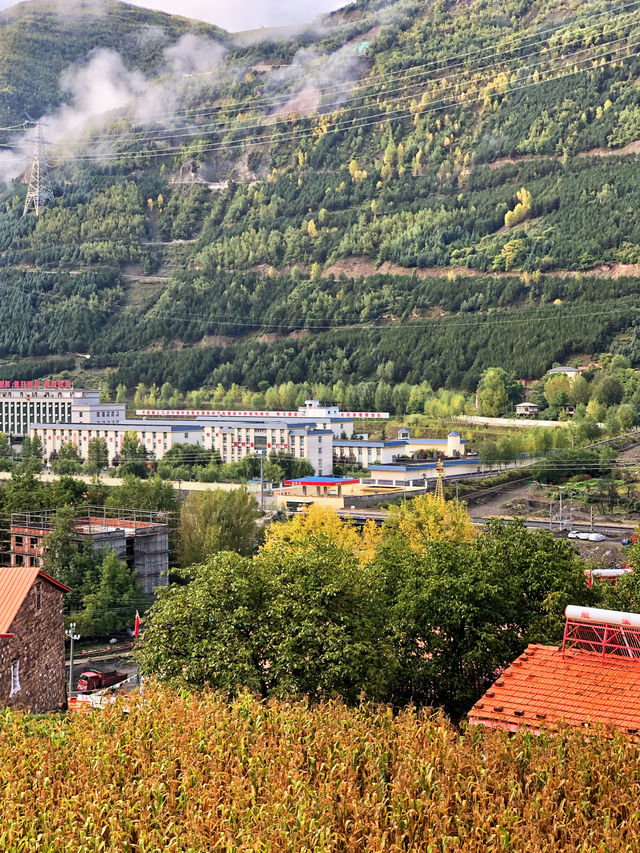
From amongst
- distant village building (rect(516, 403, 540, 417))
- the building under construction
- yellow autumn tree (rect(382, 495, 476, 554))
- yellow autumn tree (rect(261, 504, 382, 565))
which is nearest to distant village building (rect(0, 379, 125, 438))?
distant village building (rect(516, 403, 540, 417))

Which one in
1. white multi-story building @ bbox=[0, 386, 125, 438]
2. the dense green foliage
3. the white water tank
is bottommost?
the dense green foliage

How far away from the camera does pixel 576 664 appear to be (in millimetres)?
15070

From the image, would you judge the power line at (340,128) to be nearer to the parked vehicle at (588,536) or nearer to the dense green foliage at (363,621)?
the parked vehicle at (588,536)

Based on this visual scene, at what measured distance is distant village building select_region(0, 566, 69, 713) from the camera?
1770 centimetres

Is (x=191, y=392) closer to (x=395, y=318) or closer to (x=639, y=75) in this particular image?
(x=395, y=318)

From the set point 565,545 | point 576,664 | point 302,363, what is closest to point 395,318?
point 302,363

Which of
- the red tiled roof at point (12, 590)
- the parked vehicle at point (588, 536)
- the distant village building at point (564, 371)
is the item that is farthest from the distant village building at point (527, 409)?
the red tiled roof at point (12, 590)

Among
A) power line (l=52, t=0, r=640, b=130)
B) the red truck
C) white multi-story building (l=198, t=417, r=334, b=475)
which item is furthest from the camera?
power line (l=52, t=0, r=640, b=130)

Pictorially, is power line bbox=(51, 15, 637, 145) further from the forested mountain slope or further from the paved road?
the paved road

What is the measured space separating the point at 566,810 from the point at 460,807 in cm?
95

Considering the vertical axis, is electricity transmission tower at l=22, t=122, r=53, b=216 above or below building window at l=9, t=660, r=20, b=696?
above

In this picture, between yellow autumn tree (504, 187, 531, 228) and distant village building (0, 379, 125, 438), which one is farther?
yellow autumn tree (504, 187, 531, 228)

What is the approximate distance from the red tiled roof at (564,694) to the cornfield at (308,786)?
136 cm

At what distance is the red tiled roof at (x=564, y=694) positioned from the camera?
43.6 feet
